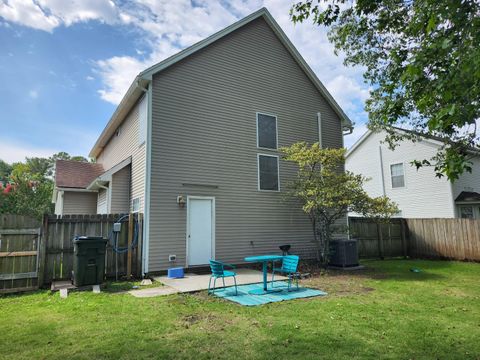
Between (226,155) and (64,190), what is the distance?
25.7 ft

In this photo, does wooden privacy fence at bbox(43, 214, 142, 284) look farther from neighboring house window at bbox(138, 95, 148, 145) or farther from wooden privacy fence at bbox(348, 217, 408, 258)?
wooden privacy fence at bbox(348, 217, 408, 258)

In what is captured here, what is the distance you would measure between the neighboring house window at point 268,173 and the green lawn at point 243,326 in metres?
5.01

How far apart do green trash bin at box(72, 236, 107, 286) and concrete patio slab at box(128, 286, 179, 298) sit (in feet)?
3.51

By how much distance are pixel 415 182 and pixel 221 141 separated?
13517mm

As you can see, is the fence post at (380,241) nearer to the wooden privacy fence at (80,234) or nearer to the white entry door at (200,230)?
the white entry door at (200,230)

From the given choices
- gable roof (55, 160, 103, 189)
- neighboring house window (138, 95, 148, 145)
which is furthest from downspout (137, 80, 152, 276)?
gable roof (55, 160, 103, 189)

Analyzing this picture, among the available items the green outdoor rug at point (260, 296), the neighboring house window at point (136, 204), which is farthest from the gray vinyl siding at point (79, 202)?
the green outdoor rug at point (260, 296)

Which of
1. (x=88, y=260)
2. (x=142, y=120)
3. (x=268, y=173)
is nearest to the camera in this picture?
(x=88, y=260)

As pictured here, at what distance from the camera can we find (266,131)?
12070 millimetres

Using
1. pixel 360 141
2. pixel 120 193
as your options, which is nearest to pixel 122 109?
pixel 120 193

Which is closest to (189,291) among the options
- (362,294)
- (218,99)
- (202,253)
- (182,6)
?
(202,253)

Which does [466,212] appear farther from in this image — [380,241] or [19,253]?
[19,253]

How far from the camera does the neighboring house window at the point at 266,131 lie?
1190 centimetres

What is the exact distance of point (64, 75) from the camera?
12.3 m
